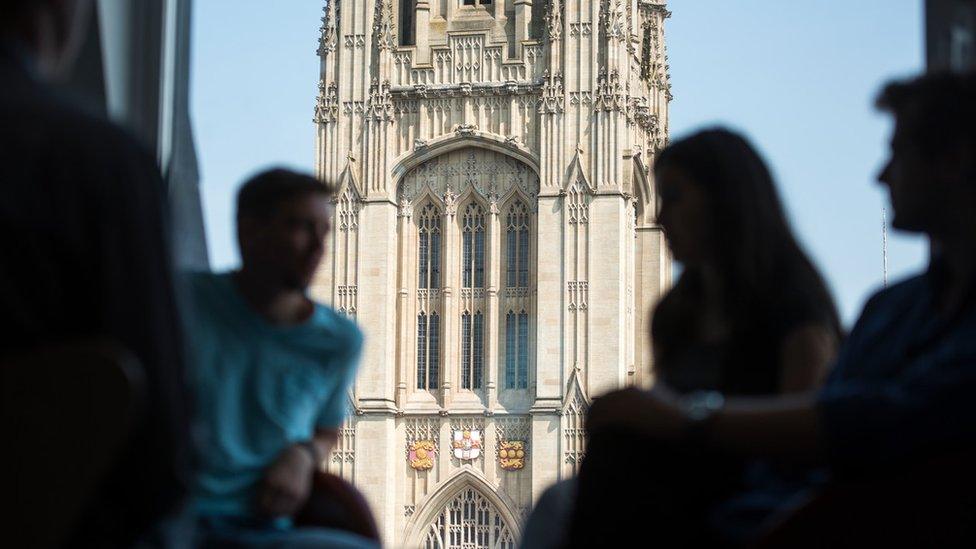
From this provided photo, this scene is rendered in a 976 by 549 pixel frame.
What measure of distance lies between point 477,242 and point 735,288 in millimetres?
29694

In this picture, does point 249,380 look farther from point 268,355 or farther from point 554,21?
point 554,21

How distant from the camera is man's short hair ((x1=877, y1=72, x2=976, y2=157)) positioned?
1977 millimetres

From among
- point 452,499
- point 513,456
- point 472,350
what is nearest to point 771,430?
point 513,456

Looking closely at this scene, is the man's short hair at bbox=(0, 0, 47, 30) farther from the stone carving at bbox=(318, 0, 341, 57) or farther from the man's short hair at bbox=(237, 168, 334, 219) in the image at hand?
the stone carving at bbox=(318, 0, 341, 57)

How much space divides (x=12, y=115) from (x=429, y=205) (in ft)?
101

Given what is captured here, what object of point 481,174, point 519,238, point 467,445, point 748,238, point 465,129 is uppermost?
point 465,129

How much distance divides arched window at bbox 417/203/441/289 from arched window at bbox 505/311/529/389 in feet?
6.25

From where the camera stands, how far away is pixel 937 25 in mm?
2613

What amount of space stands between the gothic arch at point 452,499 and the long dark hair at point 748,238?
2858cm

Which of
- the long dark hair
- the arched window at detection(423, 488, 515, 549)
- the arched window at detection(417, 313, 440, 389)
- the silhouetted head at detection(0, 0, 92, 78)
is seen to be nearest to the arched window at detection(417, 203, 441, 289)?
the arched window at detection(417, 313, 440, 389)

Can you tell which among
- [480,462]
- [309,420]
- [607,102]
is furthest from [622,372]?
[309,420]

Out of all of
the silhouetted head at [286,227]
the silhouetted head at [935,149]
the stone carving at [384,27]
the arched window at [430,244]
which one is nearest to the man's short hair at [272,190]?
the silhouetted head at [286,227]

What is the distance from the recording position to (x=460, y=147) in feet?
103

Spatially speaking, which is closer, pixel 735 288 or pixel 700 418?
pixel 700 418
